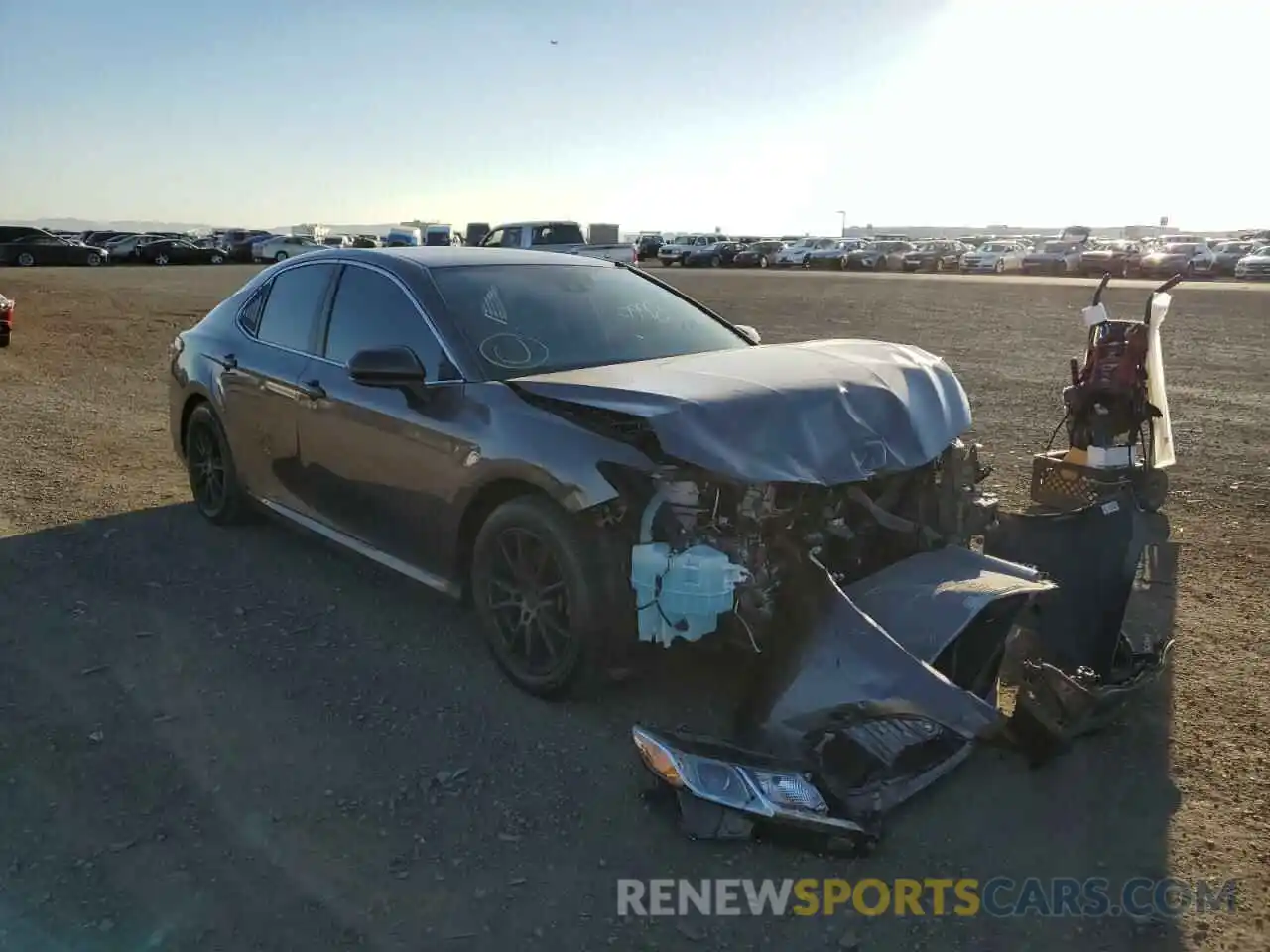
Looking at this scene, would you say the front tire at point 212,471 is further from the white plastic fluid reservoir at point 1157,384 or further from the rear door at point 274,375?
the white plastic fluid reservoir at point 1157,384

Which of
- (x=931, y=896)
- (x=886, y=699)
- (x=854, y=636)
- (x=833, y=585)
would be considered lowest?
(x=931, y=896)

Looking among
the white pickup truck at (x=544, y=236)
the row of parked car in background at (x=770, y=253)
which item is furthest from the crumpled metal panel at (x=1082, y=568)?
the row of parked car in background at (x=770, y=253)

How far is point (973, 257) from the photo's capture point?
50.1 m

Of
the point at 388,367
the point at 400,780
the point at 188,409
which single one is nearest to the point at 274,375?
the point at 188,409

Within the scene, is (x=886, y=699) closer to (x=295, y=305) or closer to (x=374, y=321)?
(x=374, y=321)

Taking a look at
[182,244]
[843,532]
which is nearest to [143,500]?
[843,532]

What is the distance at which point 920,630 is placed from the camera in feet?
11.4

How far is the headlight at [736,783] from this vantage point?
309cm

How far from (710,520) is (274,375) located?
2.85 m

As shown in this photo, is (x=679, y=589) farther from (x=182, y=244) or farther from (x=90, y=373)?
(x=182, y=244)

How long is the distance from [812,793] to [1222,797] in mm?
1455

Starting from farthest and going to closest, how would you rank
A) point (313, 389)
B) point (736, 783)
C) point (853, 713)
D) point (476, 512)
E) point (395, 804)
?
point (313, 389) → point (476, 512) → point (395, 804) → point (853, 713) → point (736, 783)

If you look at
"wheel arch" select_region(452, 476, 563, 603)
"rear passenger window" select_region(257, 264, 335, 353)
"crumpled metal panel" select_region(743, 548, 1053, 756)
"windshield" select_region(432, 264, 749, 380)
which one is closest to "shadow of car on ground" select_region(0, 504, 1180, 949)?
"wheel arch" select_region(452, 476, 563, 603)

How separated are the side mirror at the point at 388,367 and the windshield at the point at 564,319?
0.30 m
